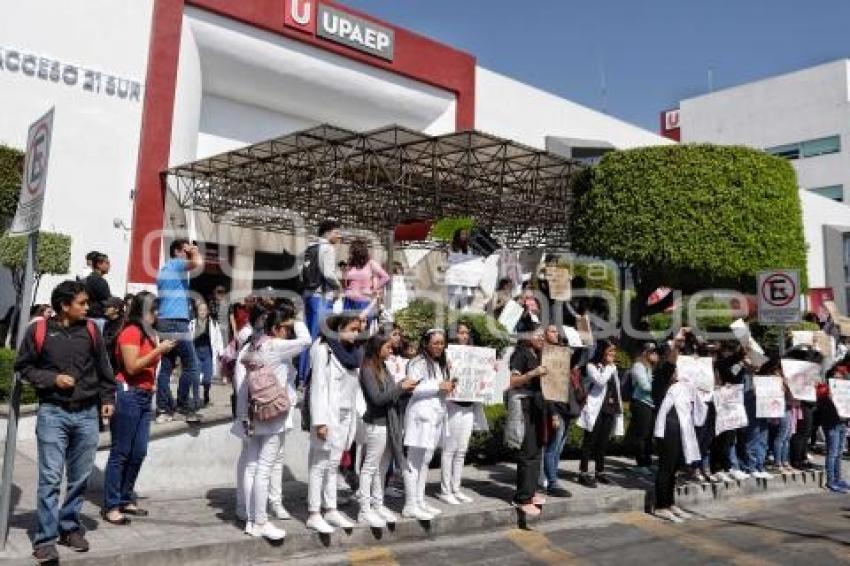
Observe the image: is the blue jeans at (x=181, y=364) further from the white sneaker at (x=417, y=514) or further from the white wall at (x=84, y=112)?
the white wall at (x=84, y=112)

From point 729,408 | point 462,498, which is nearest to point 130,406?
point 462,498

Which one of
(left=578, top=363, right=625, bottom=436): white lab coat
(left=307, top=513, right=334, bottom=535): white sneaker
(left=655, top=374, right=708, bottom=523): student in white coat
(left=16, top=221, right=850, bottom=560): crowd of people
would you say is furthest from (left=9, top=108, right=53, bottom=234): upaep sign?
(left=655, top=374, right=708, bottom=523): student in white coat

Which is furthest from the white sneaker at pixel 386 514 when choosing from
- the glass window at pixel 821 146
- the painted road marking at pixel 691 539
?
the glass window at pixel 821 146

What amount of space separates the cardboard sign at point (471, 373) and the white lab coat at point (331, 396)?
129 centimetres

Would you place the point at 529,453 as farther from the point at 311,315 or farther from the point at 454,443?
the point at 311,315

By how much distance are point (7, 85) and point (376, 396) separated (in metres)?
12.7

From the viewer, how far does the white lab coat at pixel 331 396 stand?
6.07 metres

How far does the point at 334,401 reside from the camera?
616 cm

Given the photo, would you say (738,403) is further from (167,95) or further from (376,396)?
(167,95)

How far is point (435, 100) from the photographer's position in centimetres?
2353

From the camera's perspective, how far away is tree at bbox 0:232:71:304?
12.5 meters

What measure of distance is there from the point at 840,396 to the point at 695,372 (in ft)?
11.9

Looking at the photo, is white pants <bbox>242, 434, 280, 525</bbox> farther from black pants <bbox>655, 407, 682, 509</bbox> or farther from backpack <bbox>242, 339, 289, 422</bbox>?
black pants <bbox>655, 407, 682, 509</bbox>

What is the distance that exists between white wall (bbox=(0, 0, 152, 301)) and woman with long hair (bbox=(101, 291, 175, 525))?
32.2 ft
